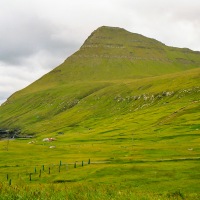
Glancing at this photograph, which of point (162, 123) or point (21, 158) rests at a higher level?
point (162, 123)

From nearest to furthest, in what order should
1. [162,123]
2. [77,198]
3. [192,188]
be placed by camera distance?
[77,198] < [192,188] < [162,123]

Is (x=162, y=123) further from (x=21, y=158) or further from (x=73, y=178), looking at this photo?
(x=73, y=178)

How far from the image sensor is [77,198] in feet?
80.5

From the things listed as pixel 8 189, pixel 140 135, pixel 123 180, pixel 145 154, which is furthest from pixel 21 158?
pixel 8 189

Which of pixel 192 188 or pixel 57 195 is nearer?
pixel 57 195

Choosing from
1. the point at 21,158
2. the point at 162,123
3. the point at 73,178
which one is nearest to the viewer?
the point at 73,178

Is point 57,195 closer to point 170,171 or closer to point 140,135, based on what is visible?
point 170,171

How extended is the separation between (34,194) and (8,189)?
7.07 ft

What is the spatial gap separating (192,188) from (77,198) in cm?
3538

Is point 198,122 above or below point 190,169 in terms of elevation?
above

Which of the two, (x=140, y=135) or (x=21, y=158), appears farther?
(x=140, y=135)

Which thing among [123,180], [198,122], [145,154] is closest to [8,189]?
[123,180]

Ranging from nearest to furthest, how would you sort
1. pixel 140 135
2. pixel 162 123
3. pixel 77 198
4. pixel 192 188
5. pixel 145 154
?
pixel 77 198
pixel 192 188
pixel 145 154
pixel 140 135
pixel 162 123

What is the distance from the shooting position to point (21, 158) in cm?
11319
